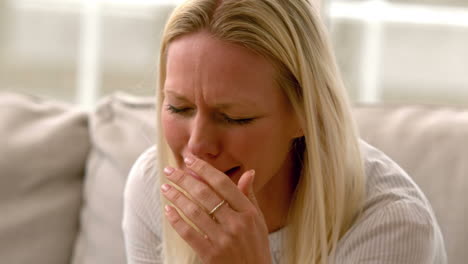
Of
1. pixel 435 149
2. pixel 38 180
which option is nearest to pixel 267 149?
pixel 435 149

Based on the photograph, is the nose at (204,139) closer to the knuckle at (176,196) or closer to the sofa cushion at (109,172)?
the knuckle at (176,196)

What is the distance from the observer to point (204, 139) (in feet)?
3.51

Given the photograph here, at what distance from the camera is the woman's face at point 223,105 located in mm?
1068

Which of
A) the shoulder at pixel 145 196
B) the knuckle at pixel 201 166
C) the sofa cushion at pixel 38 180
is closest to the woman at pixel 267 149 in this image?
the knuckle at pixel 201 166

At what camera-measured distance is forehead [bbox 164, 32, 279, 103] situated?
41.9 inches

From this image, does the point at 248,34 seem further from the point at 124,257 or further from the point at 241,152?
the point at 124,257

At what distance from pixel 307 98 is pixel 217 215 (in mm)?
228

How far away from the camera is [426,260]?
114cm

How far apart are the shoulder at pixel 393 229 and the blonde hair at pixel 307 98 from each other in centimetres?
3

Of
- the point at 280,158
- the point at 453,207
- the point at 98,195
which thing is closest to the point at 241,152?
the point at 280,158

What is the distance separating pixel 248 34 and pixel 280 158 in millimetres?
210

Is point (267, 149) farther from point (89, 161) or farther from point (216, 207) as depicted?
point (89, 161)

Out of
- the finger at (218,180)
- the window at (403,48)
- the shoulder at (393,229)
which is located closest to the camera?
the finger at (218,180)

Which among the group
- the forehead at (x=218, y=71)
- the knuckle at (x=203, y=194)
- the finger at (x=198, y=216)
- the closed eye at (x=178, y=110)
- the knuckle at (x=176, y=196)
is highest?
the forehead at (x=218, y=71)
